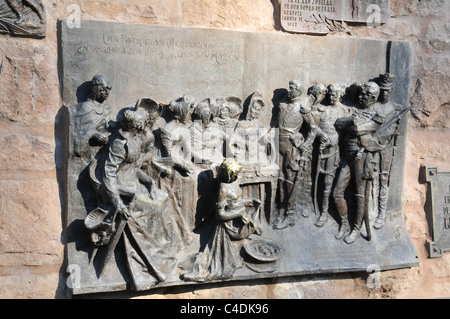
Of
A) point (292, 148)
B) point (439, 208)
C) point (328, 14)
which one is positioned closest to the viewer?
point (292, 148)

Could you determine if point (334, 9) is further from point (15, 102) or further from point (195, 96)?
point (15, 102)

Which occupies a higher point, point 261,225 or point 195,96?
point 195,96

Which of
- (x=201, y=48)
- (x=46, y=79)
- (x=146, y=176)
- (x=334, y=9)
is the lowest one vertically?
(x=146, y=176)

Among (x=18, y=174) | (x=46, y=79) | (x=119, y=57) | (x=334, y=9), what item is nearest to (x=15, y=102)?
(x=46, y=79)

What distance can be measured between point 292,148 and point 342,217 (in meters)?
0.87

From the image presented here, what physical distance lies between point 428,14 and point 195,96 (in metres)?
2.63

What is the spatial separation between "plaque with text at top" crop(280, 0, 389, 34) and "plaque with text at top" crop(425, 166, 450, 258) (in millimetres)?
1696

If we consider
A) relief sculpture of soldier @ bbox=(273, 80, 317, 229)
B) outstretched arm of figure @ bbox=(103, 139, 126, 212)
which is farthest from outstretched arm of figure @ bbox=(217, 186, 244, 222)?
outstretched arm of figure @ bbox=(103, 139, 126, 212)

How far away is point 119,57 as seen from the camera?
15.8 feet

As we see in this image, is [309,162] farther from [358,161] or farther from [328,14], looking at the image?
[328,14]

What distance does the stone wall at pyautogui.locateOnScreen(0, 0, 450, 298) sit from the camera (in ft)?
15.4

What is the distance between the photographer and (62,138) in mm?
4820

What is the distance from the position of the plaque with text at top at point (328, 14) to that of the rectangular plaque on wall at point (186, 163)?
0.14 metres

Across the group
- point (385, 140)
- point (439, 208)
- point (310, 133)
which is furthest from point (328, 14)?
point (439, 208)
